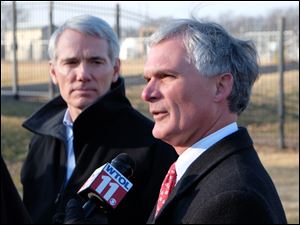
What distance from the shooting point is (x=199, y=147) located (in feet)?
7.86

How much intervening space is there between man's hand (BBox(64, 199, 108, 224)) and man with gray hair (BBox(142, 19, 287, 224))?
304mm

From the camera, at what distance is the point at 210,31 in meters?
2.44

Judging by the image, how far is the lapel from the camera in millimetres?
2244

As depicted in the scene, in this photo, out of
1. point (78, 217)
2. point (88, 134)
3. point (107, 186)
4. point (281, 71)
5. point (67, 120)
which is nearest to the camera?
point (78, 217)

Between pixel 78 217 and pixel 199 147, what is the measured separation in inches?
25.8

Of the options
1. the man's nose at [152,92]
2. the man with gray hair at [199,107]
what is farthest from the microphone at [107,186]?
the man's nose at [152,92]

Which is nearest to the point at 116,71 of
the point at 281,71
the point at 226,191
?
the point at 226,191

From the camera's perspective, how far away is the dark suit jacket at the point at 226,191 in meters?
2.04

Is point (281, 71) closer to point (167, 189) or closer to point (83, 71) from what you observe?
point (83, 71)

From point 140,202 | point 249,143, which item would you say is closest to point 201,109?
point 249,143

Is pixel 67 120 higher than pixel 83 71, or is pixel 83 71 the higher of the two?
pixel 83 71

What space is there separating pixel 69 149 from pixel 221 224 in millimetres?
1844

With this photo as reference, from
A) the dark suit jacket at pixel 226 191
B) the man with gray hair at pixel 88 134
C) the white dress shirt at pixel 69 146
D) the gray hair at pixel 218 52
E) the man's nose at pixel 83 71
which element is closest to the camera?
the dark suit jacket at pixel 226 191

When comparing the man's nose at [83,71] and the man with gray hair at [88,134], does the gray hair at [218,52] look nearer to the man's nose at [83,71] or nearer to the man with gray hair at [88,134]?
the man with gray hair at [88,134]
